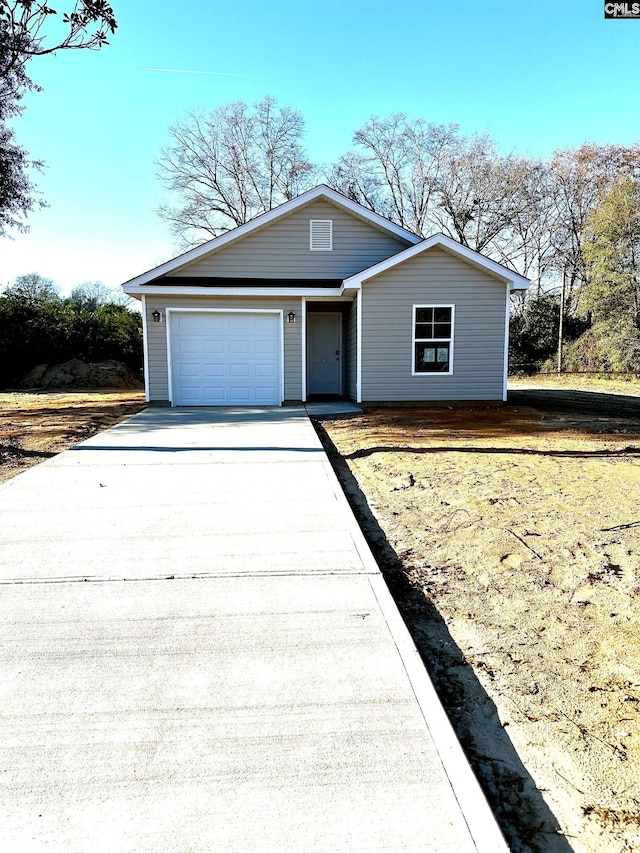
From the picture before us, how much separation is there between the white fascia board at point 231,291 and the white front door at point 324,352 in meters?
2.20

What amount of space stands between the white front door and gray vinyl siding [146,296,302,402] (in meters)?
1.97

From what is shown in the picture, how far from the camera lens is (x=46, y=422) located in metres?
10.4

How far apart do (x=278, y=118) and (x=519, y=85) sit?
62.1ft

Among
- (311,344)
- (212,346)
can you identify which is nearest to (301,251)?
(311,344)

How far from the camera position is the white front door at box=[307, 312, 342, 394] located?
15.0 m

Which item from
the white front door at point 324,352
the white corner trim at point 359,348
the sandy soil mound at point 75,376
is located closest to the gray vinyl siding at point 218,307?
the white corner trim at point 359,348

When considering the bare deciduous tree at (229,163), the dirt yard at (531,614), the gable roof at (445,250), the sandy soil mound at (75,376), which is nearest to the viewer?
the dirt yard at (531,614)

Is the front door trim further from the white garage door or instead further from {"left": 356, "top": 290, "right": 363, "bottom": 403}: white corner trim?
{"left": 356, "top": 290, "right": 363, "bottom": 403}: white corner trim

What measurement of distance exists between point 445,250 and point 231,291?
200 inches

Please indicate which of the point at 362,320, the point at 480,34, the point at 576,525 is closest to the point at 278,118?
the point at 480,34

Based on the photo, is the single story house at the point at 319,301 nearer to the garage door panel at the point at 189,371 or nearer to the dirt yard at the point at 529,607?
the garage door panel at the point at 189,371

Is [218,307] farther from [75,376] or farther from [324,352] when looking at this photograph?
[75,376]

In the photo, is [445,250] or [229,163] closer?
[445,250]

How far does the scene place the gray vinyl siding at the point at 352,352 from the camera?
12812 millimetres
